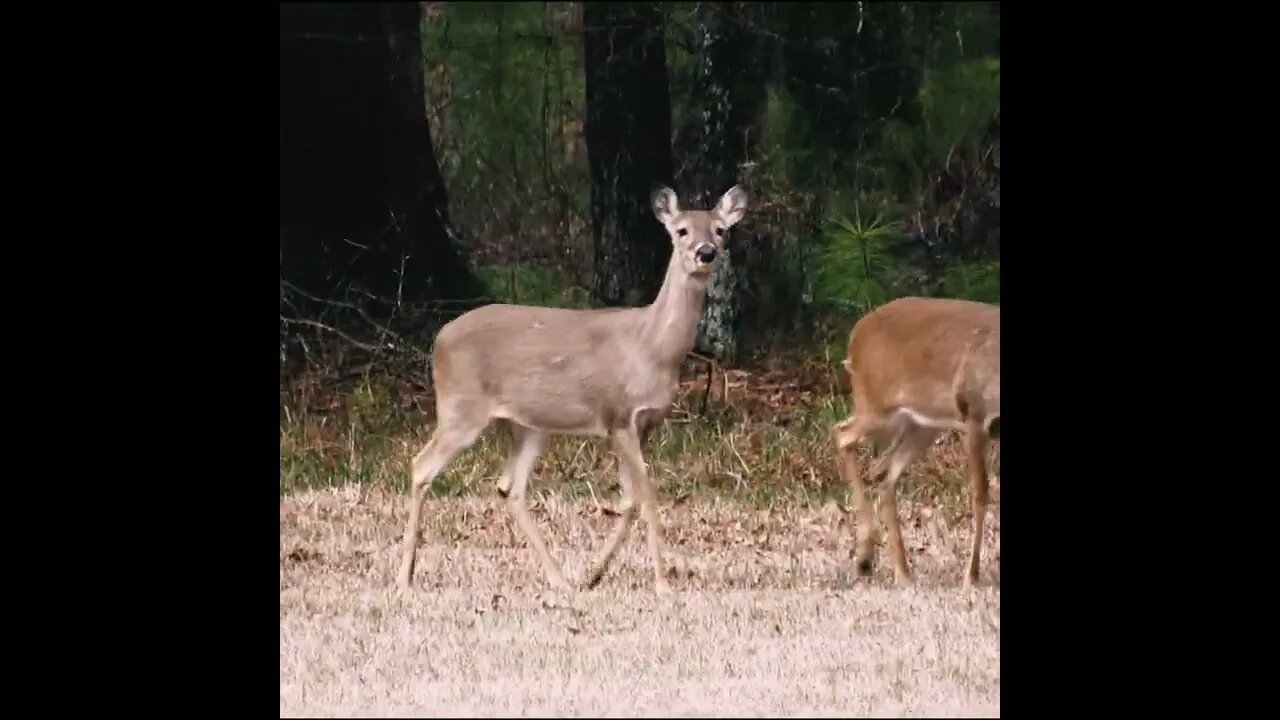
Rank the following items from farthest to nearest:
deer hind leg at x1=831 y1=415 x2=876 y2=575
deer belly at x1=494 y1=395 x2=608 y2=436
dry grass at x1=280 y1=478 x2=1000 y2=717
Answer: deer hind leg at x1=831 y1=415 x2=876 y2=575
deer belly at x1=494 y1=395 x2=608 y2=436
dry grass at x1=280 y1=478 x2=1000 y2=717

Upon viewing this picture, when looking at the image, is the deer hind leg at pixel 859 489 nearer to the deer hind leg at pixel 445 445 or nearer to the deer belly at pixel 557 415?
the deer belly at pixel 557 415

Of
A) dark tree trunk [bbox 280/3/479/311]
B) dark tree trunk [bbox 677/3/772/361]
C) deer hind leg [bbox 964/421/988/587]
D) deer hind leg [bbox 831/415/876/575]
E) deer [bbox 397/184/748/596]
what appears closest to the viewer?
deer hind leg [bbox 964/421/988/587]

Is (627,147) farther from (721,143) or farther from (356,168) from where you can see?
(356,168)

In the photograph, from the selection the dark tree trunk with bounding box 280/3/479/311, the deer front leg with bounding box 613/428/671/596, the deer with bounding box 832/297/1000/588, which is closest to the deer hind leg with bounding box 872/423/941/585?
the deer with bounding box 832/297/1000/588

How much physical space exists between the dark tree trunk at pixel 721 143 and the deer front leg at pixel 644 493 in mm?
5475

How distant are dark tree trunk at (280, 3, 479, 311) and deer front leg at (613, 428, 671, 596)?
20.4ft

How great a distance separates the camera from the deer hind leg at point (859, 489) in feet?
30.9

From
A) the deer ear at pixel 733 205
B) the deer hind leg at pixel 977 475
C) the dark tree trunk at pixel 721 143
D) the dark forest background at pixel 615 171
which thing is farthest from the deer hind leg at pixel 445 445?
the dark tree trunk at pixel 721 143

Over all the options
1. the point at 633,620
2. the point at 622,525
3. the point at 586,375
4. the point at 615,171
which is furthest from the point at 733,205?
the point at 615,171

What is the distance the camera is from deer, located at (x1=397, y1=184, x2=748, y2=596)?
9172 mm

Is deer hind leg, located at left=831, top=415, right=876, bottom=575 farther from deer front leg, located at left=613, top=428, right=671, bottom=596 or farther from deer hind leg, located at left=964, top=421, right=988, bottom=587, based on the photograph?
deer front leg, located at left=613, top=428, right=671, bottom=596

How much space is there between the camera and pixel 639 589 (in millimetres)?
9023

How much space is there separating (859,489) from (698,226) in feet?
4.20
